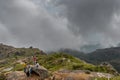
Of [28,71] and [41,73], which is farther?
[28,71]

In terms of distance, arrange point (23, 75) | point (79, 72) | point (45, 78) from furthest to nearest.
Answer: point (23, 75), point (45, 78), point (79, 72)

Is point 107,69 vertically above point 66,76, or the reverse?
point 107,69

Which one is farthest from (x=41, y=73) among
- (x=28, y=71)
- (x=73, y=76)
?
(x=73, y=76)

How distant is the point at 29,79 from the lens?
74.6 m

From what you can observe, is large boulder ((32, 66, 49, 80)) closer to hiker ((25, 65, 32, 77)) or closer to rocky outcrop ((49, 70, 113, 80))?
hiker ((25, 65, 32, 77))

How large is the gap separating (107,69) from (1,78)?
102626 millimetres

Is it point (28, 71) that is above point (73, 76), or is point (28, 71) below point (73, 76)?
above

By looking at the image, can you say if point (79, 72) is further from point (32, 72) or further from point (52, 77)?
point (32, 72)

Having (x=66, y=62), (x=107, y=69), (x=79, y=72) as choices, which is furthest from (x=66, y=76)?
(x=66, y=62)

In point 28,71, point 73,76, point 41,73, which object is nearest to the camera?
point 73,76

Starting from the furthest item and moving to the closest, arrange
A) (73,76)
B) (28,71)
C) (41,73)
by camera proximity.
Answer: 1. (28,71)
2. (41,73)
3. (73,76)

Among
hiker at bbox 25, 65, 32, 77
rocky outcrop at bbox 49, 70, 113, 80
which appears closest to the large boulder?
hiker at bbox 25, 65, 32, 77

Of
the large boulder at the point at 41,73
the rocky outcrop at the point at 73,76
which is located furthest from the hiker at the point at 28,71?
the rocky outcrop at the point at 73,76

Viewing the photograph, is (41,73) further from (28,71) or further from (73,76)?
(73,76)
